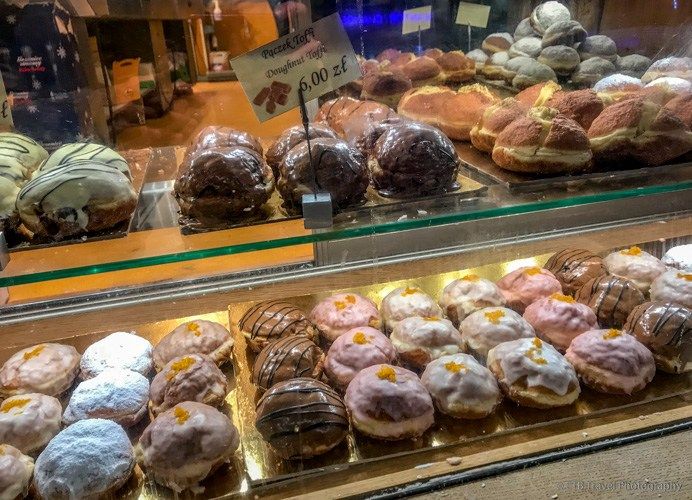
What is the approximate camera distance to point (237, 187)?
1.40m

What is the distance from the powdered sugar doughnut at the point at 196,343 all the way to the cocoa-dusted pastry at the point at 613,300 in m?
1.08

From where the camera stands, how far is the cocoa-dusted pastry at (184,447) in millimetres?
1341

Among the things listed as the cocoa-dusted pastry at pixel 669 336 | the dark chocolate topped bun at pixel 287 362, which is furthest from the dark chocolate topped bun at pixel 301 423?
the cocoa-dusted pastry at pixel 669 336

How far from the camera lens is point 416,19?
9.32 ft

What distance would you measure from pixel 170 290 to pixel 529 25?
7.02 feet

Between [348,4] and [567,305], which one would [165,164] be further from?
[567,305]

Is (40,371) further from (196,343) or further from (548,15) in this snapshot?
(548,15)

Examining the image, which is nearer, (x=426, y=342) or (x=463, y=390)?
(x=463, y=390)

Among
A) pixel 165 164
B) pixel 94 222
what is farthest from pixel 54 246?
pixel 165 164

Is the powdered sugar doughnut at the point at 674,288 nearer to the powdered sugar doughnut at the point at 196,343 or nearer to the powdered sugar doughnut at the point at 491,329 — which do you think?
the powdered sugar doughnut at the point at 491,329

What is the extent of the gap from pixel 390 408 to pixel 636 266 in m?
1.03

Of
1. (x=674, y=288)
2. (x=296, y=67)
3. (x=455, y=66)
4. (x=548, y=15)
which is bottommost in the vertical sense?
(x=674, y=288)

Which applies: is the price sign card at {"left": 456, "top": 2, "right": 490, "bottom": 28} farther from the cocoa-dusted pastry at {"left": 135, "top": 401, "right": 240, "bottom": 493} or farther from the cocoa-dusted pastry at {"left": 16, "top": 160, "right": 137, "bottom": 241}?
the cocoa-dusted pastry at {"left": 135, "top": 401, "right": 240, "bottom": 493}

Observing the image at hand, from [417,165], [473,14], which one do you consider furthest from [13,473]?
[473,14]
